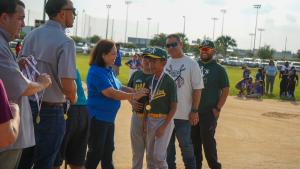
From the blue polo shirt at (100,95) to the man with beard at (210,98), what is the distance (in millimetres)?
1911

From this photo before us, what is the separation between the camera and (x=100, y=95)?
546 cm

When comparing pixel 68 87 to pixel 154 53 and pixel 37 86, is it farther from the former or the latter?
pixel 154 53

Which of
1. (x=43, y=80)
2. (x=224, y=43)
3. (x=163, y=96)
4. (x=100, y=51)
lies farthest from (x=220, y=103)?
(x=224, y=43)

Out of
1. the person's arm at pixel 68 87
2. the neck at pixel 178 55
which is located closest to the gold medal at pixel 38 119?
the person's arm at pixel 68 87

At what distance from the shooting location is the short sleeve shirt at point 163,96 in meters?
5.70

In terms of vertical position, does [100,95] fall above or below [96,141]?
above

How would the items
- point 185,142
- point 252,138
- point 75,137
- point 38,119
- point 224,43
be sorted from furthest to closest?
point 224,43, point 252,138, point 185,142, point 75,137, point 38,119

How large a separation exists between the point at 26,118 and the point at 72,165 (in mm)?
1995

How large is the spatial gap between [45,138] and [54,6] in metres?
1.27

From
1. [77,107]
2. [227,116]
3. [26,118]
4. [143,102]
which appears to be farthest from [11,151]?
[227,116]

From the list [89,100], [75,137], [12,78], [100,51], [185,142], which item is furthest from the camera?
[185,142]

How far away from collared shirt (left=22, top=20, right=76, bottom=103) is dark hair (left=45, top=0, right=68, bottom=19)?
83 mm

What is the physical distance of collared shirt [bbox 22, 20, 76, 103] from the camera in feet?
13.8

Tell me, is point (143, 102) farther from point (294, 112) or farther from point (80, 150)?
point (294, 112)
